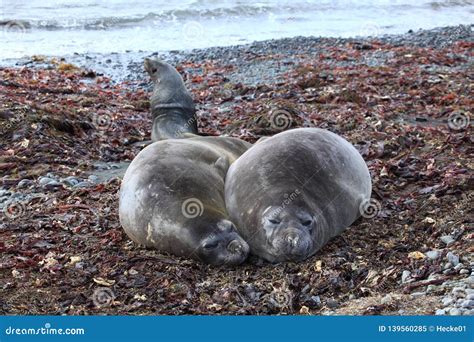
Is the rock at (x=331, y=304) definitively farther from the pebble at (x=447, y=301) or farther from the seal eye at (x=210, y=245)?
the seal eye at (x=210, y=245)

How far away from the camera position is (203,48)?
19.3 meters

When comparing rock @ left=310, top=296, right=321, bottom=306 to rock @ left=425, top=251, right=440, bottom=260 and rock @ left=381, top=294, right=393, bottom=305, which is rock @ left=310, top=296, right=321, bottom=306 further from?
rock @ left=425, top=251, right=440, bottom=260

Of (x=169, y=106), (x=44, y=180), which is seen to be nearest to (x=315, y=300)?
(x=44, y=180)

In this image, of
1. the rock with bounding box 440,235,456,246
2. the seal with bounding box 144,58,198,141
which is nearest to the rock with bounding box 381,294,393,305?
the rock with bounding box 440,235,456,246

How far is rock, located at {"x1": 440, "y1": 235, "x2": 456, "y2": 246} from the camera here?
5992 millimetres

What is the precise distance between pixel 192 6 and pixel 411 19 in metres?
7.41

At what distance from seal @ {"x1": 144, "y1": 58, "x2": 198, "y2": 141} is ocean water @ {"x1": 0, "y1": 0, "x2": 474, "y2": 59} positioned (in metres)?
9.27

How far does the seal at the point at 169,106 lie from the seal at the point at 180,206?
87.9 inches

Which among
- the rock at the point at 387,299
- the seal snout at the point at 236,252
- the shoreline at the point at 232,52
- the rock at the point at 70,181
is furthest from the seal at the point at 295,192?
the shoreline at the point at 232,52

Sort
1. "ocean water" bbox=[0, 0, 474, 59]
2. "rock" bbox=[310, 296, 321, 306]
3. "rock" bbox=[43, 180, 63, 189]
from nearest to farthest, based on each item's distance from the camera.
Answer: "rock" bbox=[310, 296, 321, 306], "rock" bbox=[43, 180, 63, 189], "ocean water" bbox=[0, 0, 474, 59]

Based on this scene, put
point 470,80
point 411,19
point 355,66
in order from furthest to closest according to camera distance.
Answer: point 411,19, point 355,66, point 470,80

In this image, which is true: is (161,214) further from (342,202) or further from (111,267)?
(342,202)

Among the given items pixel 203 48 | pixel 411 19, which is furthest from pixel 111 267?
pixel 411 19

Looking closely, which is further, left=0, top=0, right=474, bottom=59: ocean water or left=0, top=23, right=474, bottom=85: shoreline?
left=0, top=0, right=474, bottom=59: ocean water
